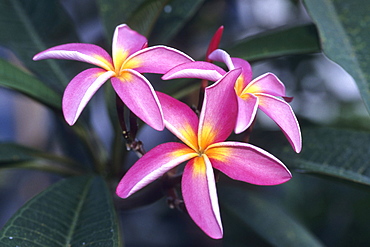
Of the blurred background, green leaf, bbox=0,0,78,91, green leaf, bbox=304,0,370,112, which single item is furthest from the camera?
the blurred background

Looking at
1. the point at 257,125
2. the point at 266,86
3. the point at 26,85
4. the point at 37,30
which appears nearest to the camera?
the point at 266,86

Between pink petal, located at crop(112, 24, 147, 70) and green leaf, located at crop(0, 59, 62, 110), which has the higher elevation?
green leaf, located at crop(0, 59, 62, 110)

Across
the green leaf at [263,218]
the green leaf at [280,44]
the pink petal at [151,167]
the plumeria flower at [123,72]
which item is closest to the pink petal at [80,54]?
the plumeria flower at [123,72]

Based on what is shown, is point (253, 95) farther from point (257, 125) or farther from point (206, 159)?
point (257, 125)

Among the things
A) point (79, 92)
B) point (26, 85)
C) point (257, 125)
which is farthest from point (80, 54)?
point (257, 125)

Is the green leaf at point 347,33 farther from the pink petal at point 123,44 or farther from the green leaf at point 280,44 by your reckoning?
the pink petal at point 123,44

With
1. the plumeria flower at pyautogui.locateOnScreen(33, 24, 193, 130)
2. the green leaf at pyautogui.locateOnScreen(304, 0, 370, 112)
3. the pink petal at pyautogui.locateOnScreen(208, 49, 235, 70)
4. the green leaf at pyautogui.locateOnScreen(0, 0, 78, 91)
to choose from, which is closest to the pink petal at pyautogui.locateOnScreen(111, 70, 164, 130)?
the plumeria flower at pyautogui.locateOnScreen(33, 24, 193, 130)

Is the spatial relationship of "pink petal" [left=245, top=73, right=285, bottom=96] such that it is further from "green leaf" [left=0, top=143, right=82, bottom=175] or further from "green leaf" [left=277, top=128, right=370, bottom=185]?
"green leaf" [left=0, top=143, right=82, bottom=175]
